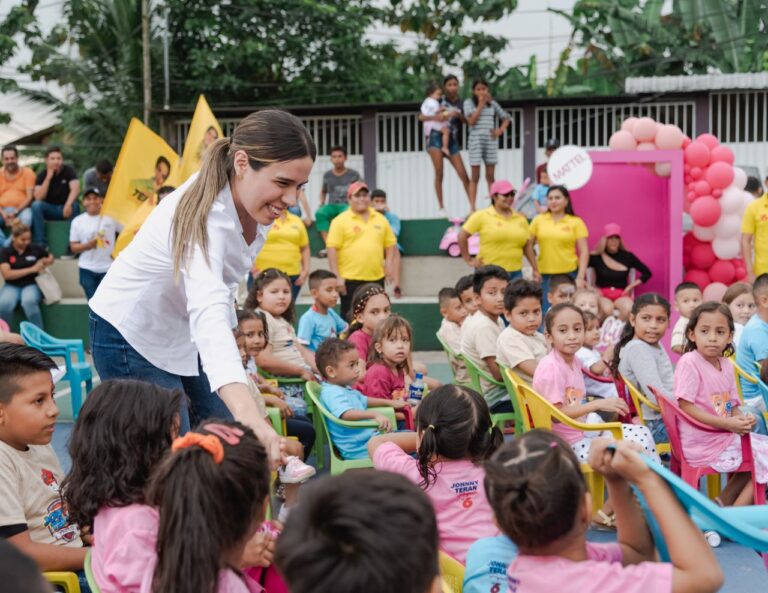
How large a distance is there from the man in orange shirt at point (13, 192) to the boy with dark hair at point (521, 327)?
767cm

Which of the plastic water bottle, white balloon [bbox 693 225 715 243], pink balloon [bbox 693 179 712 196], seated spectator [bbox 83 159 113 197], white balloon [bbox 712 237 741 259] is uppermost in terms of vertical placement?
seated spectator [bbox 83 159 113 197]

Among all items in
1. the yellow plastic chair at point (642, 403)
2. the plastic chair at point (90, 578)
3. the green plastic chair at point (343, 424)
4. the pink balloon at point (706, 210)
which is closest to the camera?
the plastic chair at point (90, 578)

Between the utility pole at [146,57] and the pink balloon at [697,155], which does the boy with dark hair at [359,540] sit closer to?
the pink balloon at [697,155]

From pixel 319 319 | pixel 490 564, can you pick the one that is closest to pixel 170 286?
pixel 490 564

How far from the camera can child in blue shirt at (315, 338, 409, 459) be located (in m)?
4.74

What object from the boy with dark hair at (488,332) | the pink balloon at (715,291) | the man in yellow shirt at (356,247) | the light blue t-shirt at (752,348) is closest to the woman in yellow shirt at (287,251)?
the man in yellow shirt at (356,247)

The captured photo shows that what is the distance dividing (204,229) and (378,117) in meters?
11.6

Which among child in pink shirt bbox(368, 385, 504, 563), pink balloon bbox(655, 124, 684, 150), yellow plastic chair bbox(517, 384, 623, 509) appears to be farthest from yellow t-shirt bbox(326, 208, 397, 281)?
child in pink shirt bbox(368, 385, 504, 563)

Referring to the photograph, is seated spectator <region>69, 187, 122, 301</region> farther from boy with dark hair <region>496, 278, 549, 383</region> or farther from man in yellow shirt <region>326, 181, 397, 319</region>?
boy with dark hair <region>496, 278, 549, 383</region>

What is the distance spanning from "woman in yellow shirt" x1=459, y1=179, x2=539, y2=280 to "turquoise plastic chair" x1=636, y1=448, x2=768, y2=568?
23.5ft

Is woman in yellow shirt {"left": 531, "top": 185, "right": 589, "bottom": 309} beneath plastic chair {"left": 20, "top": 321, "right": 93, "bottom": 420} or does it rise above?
above

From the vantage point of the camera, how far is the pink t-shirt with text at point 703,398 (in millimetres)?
4422

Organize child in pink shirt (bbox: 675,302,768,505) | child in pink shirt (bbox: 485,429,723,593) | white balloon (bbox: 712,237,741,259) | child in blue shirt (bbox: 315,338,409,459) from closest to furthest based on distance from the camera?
1. child in pink shirt (bbox: 485,429,723,593)
2. child in pink shirt (bbox: 675,302,768,505)
3. child in blue shirt (bbox: 315,338,409,459)
4. white balloon (bbox: 712,237,741,259)

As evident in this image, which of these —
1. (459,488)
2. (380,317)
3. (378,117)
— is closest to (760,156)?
(378,117)
